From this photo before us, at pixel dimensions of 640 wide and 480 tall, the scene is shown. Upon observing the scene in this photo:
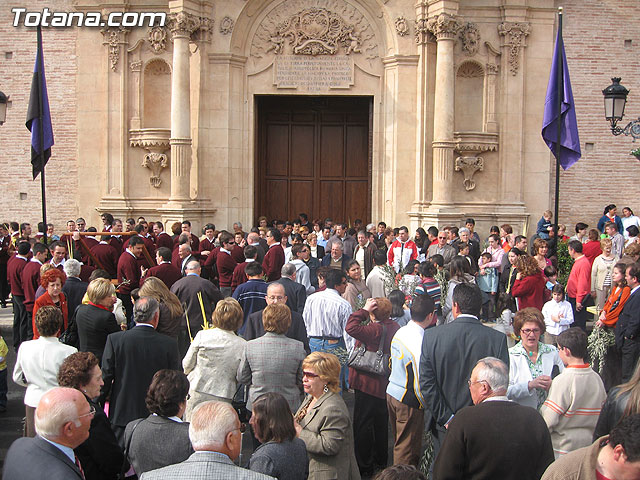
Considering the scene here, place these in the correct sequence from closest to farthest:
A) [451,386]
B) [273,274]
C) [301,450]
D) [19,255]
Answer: [301,450] < [451,386] < [19,255] < [273,274]

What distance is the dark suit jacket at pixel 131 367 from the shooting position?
577 centimetres

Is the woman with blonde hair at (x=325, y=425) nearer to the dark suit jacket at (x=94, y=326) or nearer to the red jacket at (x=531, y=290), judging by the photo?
the dark suit jacket at (x=94, y=326)

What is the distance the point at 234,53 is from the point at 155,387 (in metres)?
14.8

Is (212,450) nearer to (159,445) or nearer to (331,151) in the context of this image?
(159,445)

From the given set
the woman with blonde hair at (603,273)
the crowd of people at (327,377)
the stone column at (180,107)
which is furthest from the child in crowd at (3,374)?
the stone column at (180,107)

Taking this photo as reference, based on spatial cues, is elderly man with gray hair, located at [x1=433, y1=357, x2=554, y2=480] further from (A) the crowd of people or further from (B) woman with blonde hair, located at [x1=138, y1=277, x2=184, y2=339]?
(B) woman with blonde hair, located at [x1=138, y1=277, x2=184, y2=339]

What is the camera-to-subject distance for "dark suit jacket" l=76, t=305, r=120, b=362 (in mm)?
6668

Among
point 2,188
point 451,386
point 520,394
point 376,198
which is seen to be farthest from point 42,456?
point 2,188

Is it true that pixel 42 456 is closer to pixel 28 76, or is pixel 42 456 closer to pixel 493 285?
pixel 493 285

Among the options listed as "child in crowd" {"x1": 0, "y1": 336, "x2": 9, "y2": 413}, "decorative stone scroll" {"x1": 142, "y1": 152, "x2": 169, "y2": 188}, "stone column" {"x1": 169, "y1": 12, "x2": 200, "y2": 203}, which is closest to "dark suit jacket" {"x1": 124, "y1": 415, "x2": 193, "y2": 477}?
"child in crowd" {"x1": 0, "y1": 336, "x2": 9, "y2": 413}

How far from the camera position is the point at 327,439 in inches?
185

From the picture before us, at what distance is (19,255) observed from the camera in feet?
34.0

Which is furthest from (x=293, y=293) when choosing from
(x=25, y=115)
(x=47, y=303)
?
(x=25, y=115)

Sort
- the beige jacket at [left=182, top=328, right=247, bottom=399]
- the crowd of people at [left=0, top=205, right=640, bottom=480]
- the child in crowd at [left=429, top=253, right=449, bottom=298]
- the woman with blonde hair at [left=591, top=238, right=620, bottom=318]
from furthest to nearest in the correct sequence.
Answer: the woman with blonde hair at [left=591, top=238, right=620, bottom=318] < the child in crowd at [left=429, top=253, right=449, bottom=298] < the beige jacket at [left=182, top=328, right=247, bottom=399] < the crowd of people at [left=0, top=205, right=640, bottom=480]
